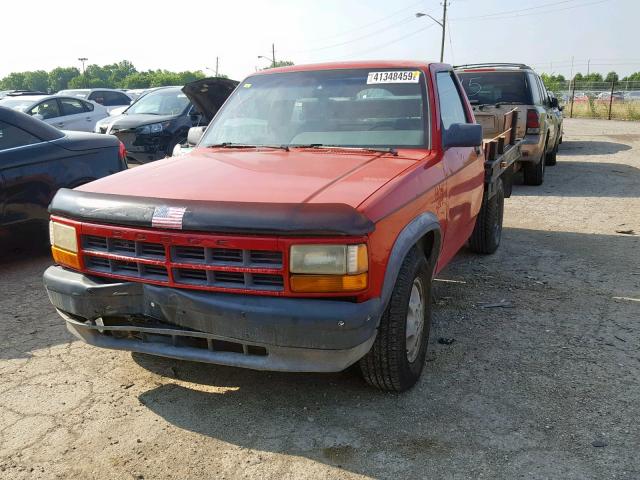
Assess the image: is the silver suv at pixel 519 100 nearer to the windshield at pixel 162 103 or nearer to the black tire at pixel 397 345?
the windshield at pixel 162 103

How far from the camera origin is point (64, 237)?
3121 mm

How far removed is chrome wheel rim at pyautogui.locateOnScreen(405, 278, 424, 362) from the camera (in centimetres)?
317

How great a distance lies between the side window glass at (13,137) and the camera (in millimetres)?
5535

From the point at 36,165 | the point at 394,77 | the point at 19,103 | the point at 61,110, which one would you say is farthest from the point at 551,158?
the point at 19,103

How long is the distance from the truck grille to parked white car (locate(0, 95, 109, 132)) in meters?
10.1

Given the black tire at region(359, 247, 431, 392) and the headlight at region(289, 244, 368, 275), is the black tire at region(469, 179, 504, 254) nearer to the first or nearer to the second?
the black tire at region(359, 247, 431, 392)

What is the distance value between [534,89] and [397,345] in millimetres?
8125

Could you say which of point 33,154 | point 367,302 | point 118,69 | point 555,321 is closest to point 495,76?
point 555,321

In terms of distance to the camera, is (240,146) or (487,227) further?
(487,227)

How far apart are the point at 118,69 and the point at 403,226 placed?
493 feet

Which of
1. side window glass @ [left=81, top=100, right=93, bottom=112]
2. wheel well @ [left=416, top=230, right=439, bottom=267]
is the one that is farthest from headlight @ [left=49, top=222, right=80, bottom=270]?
side window glass @ [left=81, top=100, right=93, bottom=112]

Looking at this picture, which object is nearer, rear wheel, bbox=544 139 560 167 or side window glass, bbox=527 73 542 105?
side window glass, bbox=527 73 542 105

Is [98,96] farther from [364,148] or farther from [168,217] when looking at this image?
[168,217]

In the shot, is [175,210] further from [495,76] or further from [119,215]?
[495,76]
